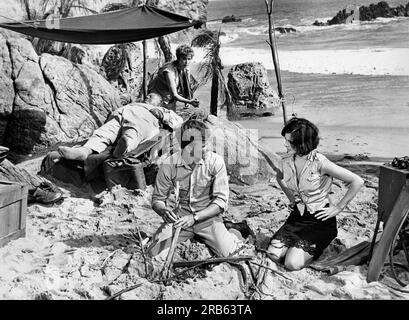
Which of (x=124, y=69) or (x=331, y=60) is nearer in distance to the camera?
(x=124, y=69)

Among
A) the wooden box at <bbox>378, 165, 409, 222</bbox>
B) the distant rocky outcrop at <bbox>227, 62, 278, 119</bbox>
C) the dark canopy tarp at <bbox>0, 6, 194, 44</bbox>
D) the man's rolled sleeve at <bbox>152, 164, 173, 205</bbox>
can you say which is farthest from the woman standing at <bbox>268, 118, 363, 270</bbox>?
the distant rocky outcrop at <bbox>227, 62, 278, 119</bbox>

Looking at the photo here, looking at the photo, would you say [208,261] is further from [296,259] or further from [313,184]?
[313,184]

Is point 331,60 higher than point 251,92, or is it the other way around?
point 331,60

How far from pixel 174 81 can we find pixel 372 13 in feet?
21.8

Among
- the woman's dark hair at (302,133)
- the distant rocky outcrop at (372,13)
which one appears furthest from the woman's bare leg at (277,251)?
the distant rocky outcrop at (372,13)

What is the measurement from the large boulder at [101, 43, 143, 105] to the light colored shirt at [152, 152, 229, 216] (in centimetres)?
688

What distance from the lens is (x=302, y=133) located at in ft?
11.6

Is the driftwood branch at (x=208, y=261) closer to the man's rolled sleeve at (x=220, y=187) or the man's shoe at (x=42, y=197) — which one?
the man's rolled sleeve at (x=220, y=187)

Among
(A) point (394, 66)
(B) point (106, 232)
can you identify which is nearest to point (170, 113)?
(B) point (106, 232)

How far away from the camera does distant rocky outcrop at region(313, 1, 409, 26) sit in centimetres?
1118

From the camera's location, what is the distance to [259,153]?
5781 millimetres

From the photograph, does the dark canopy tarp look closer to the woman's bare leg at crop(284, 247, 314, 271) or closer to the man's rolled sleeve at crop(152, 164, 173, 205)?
the man's rolled sleeve at crop(152, 164, 173, 205)

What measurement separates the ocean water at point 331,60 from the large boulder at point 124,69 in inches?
71.0

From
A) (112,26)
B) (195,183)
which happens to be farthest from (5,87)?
(195,183)
